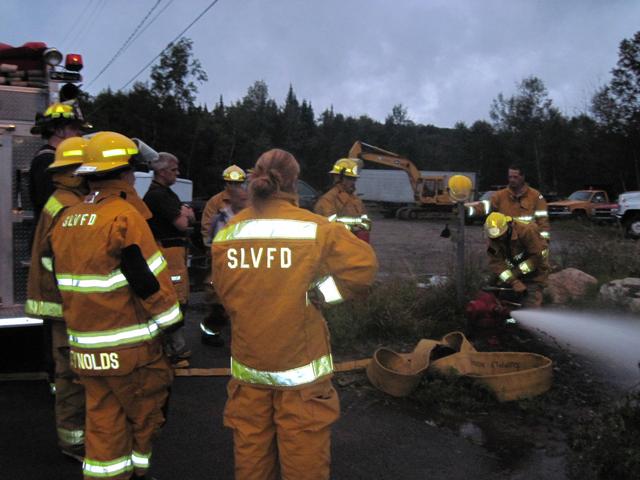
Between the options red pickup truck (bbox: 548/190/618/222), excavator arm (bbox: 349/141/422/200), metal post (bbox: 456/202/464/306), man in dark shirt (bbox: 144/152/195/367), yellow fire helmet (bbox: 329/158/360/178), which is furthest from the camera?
red pickup truck (bbox: 548/190/618/222)

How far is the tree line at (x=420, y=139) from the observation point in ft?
109

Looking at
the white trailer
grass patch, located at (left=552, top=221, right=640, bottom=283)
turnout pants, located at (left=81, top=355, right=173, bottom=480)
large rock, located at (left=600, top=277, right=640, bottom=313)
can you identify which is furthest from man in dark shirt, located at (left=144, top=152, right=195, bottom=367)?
the white trailer

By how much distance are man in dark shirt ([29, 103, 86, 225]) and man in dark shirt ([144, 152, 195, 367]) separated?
28.6 inches

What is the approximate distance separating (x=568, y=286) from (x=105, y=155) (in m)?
6.50

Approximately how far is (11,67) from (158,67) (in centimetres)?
2863

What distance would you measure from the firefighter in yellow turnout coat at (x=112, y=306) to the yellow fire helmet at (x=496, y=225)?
12.4ft

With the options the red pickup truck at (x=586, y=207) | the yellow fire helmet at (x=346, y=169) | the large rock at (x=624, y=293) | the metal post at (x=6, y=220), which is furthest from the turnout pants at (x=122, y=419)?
the red pickup truck at (x=586, y=207)

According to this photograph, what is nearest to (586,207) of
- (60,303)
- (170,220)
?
(170,220)

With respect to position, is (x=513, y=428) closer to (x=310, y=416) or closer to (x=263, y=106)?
(x=310, y=416)

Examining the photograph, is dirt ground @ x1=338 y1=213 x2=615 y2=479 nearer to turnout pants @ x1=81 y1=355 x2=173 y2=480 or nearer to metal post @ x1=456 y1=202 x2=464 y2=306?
metal post @ x1=456 y1=202 x2=464 y2=306

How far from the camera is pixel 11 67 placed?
531 cm

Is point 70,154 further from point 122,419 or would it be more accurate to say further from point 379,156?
point 379,156

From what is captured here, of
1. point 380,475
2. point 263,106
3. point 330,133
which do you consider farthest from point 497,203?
point 330,133

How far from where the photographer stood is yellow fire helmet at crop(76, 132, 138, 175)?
2.89 m
